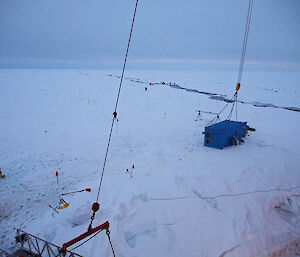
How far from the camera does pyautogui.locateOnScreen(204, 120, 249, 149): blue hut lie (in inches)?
509

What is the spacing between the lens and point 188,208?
7605 millimetres

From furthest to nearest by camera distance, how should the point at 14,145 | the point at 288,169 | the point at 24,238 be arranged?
Answer: the point at 14,145 → the point at 288,169 → the point at 24,238

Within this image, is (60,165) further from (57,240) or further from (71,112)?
(71,112)

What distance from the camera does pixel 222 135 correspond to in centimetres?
1288

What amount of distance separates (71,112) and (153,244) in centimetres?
1954

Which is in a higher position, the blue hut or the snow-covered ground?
the blue hut

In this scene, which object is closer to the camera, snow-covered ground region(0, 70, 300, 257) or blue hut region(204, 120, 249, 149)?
snow-covered ground region(0, 70, 300, 257)

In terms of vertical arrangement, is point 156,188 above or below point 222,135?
below

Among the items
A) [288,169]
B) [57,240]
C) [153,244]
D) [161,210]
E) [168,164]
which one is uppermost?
[288,169]

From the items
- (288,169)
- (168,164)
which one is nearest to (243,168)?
(288,169)

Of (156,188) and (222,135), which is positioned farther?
(222,135)

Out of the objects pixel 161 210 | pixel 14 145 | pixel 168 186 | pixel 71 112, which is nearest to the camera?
pixel 161 210

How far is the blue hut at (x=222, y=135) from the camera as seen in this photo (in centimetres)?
1292

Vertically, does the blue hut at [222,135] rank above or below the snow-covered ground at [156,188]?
above
